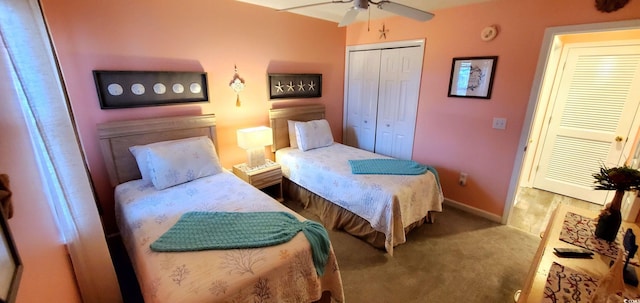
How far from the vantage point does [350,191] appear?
249cm

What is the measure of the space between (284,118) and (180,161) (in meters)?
1.47

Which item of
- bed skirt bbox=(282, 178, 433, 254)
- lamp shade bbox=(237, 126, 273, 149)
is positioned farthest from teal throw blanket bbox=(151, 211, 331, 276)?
lamp shade bbox=(237, 126, 273, 149)

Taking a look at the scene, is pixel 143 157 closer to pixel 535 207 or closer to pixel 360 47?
pixel 360 47

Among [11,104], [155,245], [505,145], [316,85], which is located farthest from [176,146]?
[505,145]

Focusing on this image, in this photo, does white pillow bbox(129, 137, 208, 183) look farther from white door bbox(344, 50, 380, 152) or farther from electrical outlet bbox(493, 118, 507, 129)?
electrical outlet bbox(493, 118, 507, 129)

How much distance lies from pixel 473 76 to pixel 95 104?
360 centimetres

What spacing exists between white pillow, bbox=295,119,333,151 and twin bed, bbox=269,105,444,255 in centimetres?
2

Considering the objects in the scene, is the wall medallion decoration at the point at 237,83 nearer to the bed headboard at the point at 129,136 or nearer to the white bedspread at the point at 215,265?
the bed headboard at the point at 129,136

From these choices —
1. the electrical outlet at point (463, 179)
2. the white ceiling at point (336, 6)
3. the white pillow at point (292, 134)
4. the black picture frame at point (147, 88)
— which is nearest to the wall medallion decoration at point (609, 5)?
the white ceiling at point (336, 6)

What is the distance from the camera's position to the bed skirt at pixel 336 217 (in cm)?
245

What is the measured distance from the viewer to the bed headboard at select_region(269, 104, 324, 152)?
333 cm

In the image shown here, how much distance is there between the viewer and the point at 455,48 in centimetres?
286

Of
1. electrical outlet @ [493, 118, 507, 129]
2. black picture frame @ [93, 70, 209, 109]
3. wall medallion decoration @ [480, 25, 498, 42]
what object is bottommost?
electrical outlet @ [493, 118, 507, 129]

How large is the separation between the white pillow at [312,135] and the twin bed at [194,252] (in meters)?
1.11
